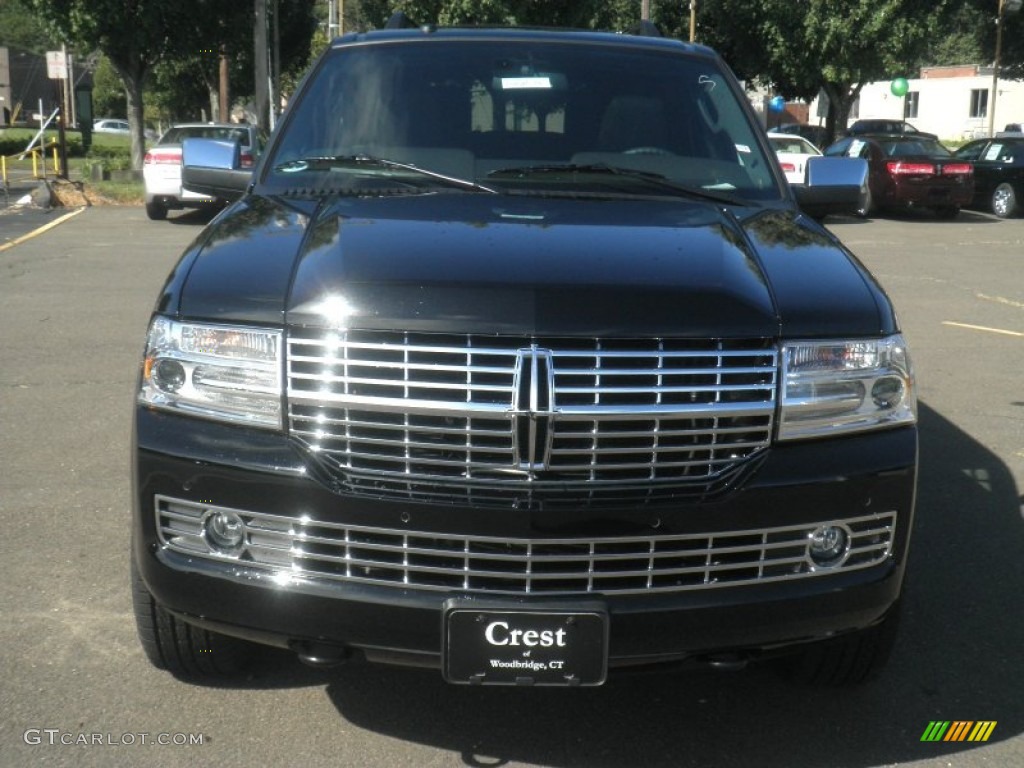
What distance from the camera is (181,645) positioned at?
356cm

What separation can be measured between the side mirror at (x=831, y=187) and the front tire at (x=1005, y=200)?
20.7 meters

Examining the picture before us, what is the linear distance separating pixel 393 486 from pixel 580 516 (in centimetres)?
45

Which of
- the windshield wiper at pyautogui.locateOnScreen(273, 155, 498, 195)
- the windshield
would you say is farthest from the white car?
the windshield wiper at pyautogui.locateOnScreen(273, 155, 498, 195)

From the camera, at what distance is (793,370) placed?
10.3 ft

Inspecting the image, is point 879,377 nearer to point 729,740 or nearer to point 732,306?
point 732,306

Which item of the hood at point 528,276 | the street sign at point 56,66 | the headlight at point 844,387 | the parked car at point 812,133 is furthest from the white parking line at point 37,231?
the parked car at point 812,133

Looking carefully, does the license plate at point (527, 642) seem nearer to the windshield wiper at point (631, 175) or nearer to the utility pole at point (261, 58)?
the windshield wiper at point (631, 175)

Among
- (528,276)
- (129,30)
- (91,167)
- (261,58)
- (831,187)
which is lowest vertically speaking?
(91,167)

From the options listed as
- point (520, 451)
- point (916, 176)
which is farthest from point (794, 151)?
point (520, 451)

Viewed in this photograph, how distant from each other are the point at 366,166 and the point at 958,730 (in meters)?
2.49

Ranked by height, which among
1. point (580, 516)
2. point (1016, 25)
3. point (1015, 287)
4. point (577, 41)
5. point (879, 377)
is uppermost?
point (1016, 25)

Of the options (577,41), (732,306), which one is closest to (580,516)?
(732,306)

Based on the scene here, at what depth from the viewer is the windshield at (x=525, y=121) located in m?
4.27

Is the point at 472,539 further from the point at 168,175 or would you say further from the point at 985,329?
the point at 168,175
